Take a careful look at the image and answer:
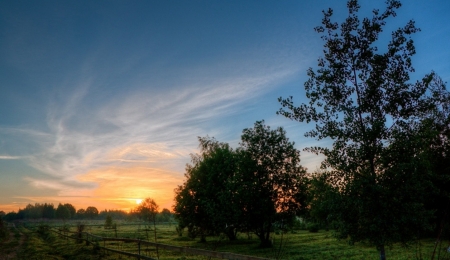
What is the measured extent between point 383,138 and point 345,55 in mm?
4738

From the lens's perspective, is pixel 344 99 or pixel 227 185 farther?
pixel 227 185

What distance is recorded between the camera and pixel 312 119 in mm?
16578

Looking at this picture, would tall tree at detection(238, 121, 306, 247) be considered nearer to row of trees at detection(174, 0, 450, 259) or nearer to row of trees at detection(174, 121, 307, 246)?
row of trees at detection(174, 121, 307, 246)

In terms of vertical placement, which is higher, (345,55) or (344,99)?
(345,55)

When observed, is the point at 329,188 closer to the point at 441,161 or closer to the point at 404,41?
the point at 404,41

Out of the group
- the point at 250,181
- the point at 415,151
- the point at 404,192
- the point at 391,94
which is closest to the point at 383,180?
the point at 404,192

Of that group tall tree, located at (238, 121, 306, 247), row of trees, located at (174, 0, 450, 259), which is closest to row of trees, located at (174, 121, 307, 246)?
tall tree, located at (238, 121, 306, 247)

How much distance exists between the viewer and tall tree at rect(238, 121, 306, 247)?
128 feet

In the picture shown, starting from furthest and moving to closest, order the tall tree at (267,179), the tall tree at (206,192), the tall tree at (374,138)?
1. the tall tree at (206,192)
2. the tall tree at (267,179)
3. the tall tree at (374,138)

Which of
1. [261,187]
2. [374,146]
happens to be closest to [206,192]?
[261,187]

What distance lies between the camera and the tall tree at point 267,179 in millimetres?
38906

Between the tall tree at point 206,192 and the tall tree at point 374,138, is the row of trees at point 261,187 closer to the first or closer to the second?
the tall tree at point 206,192

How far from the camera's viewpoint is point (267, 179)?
39844 millimetres

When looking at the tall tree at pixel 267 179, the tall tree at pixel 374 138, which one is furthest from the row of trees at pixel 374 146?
the tall tree at pixel 267 179
